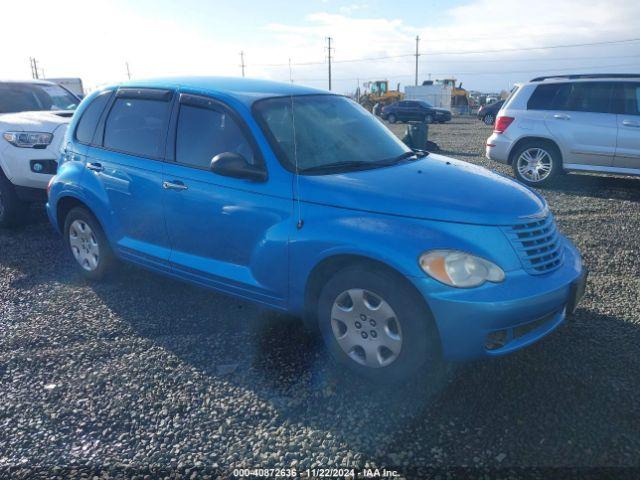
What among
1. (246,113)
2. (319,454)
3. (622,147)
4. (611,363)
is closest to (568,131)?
(622,147)

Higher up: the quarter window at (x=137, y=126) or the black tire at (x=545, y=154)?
the quarter window at (x=137, y=126)

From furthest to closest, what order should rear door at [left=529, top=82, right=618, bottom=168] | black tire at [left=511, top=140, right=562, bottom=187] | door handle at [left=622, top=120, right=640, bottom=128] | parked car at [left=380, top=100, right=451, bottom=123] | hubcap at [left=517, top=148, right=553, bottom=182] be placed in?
1. parked car at [left=380, top=100, right=451, bottom=123]
2. hubcap at [left=517, top=148, right=553, bottom=182]
3. black tire at [left=511, top=140, right=562, bottom=187]
4. rear door at [left=529, top=82, right=618, bottom=168]
5. door handle at [left=622, top=120, right=640, bottom=128]

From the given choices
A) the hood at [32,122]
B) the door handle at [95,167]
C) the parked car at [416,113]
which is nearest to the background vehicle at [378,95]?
the parked car at [416,113]

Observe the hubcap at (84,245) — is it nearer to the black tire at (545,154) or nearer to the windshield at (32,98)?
the windshield at (32,98)

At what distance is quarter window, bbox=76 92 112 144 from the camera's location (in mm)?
4625

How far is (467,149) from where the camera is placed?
15.5m

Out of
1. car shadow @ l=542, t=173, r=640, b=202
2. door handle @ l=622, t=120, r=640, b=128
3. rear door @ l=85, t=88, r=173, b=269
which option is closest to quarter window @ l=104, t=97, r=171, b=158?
rear door @ l=85, t=88, r=173, b=269

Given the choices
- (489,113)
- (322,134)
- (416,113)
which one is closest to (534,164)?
(322,134)

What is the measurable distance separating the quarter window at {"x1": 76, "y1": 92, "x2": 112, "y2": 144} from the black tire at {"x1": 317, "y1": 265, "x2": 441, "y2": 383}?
2833 mm

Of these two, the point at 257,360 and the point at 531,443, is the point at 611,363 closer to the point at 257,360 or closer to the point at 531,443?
the point at 531,443

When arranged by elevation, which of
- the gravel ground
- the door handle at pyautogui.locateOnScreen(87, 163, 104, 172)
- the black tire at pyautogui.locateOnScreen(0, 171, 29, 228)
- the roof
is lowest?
the gravel ground

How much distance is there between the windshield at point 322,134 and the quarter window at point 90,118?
177cm

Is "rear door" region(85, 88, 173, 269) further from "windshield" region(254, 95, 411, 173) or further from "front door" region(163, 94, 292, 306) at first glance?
"windshield" region(254, 95, 411, 173)

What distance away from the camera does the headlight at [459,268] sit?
9.09ft
